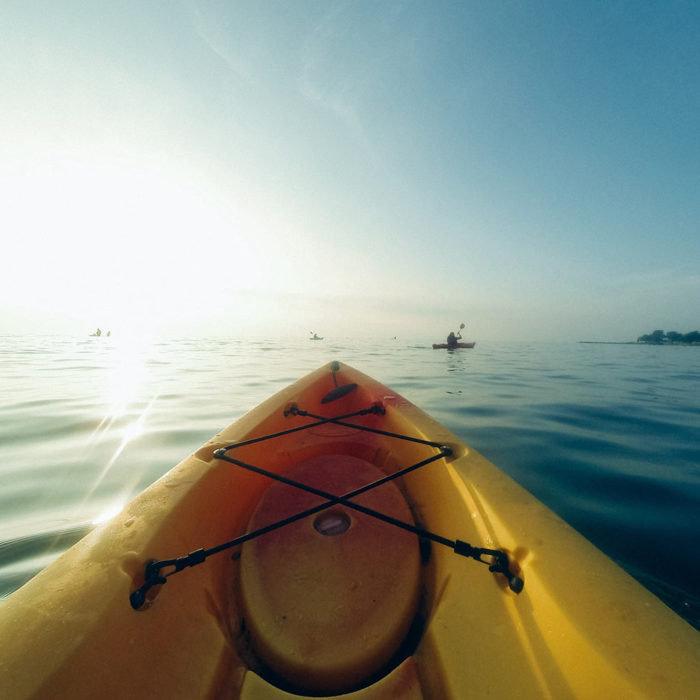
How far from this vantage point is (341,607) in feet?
4.30

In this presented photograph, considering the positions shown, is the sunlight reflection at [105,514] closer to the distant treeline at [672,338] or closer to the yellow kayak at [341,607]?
the yellow kayak at [341,607]

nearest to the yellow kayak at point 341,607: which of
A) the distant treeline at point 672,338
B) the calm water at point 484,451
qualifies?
the calm water at point 484,451

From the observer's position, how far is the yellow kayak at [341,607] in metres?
0.84

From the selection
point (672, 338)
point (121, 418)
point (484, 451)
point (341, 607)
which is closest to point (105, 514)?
point (341, 607)

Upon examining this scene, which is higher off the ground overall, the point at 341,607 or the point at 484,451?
the point at 341,607

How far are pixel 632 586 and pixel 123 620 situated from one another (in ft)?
5.75

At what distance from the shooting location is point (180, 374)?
9844 millimetres

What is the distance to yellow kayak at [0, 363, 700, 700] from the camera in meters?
0.84

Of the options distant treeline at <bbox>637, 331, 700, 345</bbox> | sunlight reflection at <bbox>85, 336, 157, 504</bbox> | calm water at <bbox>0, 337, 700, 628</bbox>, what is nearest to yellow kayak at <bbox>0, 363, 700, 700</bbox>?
calm water at <bbox>0, 337, 700, 628</bbox>

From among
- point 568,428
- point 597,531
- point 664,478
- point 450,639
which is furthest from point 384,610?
point 568,428

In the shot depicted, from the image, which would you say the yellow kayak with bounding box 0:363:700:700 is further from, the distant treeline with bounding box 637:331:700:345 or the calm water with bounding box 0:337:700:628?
the distant treeline with bounding box 637:331:700:345

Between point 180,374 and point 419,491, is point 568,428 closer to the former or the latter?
point 419,491

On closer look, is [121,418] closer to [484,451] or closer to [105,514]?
[105,514]

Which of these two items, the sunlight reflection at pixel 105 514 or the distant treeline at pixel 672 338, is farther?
the distant treeline at pixel 672 338
